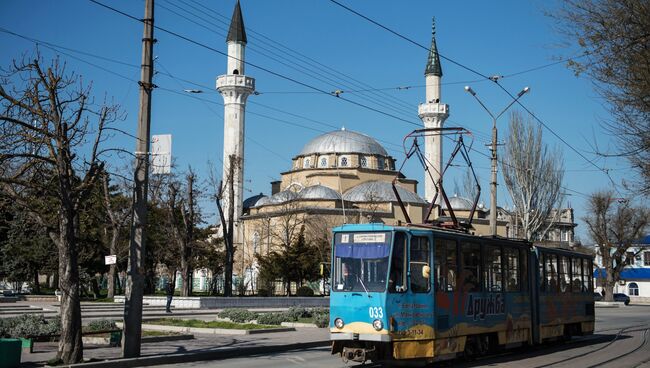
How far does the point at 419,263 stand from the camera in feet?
44.8

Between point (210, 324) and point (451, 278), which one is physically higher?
point (451, 278)

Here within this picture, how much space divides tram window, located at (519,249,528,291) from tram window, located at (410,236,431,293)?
4712 mm

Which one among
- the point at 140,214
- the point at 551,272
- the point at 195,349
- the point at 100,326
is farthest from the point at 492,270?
the point at 100,326

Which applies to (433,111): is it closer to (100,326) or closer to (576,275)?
(576,275)

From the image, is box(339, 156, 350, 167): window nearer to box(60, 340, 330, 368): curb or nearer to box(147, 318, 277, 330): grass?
box(147, 318, 277, 330): grass

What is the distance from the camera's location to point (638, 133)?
1430 centimetres

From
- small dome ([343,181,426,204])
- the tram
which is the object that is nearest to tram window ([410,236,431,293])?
the tram

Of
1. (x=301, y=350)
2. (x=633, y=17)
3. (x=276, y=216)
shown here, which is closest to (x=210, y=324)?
(x=301, y=350)

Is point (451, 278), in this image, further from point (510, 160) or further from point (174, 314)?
point (510, 160)

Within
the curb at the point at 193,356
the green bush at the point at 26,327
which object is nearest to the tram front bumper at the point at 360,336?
the curb at the point at 193,356

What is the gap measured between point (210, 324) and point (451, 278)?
36.9ft

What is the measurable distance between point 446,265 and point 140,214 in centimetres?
595

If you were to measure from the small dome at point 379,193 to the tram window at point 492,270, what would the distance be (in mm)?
54676

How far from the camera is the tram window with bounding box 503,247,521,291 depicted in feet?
55.5
